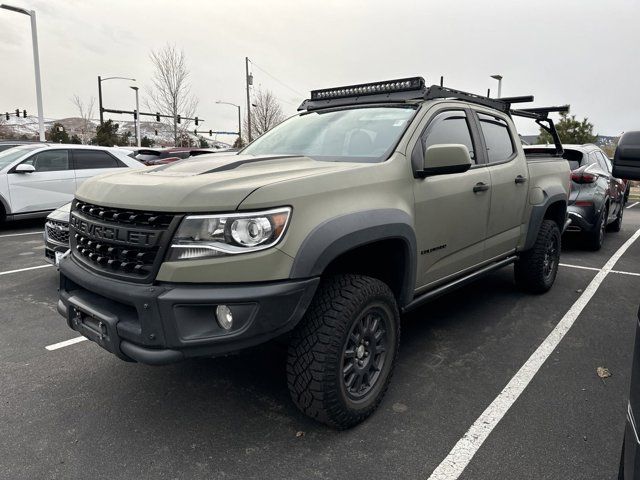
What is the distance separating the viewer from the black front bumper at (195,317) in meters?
2.13

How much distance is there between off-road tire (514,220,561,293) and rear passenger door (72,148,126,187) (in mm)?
8102

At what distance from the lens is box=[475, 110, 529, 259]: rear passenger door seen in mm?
3927

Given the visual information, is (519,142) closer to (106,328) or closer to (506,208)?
(506,208)

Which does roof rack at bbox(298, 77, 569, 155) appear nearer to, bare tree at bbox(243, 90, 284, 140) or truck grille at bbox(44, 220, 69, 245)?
truck grille at bbox(44, 220, 69, 245)

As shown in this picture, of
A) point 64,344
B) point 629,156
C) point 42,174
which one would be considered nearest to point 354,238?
point 629,156

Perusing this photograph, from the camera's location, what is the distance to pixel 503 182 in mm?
4004

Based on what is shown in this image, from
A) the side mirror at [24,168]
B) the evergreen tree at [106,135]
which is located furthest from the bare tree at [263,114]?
the side mirror at [24,168]

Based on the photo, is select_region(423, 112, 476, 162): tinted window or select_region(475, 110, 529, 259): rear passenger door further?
select_region(475, 110, 529, 259): rear passenger door

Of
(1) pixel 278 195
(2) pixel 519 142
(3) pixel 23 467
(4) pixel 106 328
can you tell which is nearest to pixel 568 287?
(2) pixel 519 142

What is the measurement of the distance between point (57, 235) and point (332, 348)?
363cm

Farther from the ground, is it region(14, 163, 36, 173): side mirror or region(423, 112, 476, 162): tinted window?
region(423, 112, 476, 162): tinted window

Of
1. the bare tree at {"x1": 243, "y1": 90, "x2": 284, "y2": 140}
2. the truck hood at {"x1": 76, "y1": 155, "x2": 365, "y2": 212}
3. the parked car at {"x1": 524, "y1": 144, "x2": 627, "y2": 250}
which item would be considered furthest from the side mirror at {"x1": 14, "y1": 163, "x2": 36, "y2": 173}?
the bare tree at {"x1": 243, "y1": 90, "x2": 284, "y2": 140}

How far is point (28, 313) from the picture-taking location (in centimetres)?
447

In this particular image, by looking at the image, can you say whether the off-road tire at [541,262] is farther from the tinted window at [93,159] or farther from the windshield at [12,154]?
the windshield at [12,154]
